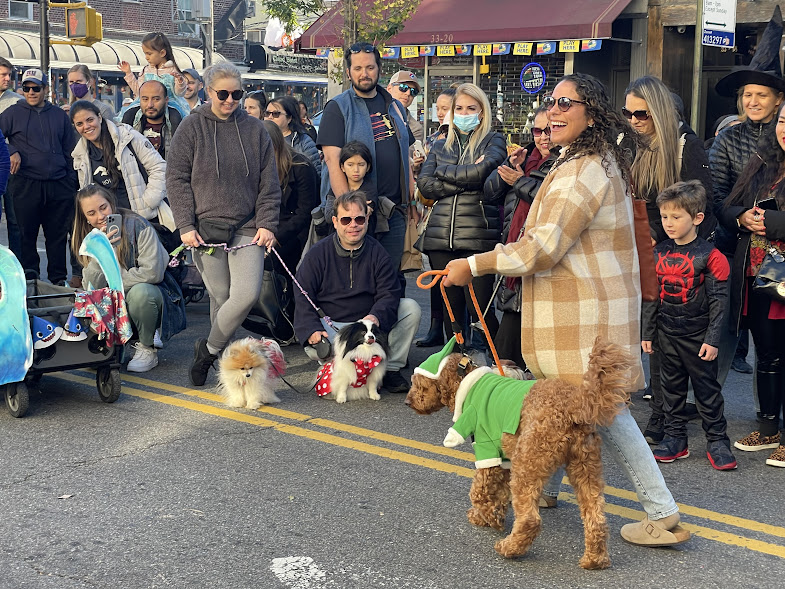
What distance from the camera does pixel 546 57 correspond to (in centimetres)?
1888

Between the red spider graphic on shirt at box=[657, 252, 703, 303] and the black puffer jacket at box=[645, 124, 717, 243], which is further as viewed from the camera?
the black puffer jacket at box=[645, 124, 717, 243]

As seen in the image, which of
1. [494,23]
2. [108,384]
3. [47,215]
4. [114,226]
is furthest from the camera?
[494,23]

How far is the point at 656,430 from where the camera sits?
5938 mm

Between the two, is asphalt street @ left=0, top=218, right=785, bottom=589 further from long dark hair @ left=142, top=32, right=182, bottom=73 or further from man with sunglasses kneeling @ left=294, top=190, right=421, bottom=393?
long dark hair @ left=142, top=32, right=182, bottom=73

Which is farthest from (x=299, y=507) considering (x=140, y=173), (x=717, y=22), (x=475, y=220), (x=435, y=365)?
(x=717, y=22)

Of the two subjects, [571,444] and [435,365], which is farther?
[435,365]

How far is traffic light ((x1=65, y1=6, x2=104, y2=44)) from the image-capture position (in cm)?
1811

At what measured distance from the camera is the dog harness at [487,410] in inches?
167

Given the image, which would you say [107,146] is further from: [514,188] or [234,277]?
[514,188]

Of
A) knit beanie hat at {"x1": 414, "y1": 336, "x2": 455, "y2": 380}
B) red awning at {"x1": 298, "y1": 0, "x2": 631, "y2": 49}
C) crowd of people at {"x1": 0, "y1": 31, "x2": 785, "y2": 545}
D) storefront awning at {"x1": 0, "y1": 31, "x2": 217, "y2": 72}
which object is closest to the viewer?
crowd of people at {"x1": 0, "y1": 31, "x2": 785, "y2": 545}

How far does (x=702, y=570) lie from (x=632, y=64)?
14.9m

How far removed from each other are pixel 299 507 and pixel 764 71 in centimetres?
434

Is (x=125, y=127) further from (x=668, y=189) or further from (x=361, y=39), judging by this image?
(x=361, y=39)

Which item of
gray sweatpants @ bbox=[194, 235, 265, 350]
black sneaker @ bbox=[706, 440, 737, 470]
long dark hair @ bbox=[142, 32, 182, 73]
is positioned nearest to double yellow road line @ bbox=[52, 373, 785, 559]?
gray sweatpants @ bbox=[194, 235, 265, 350]
